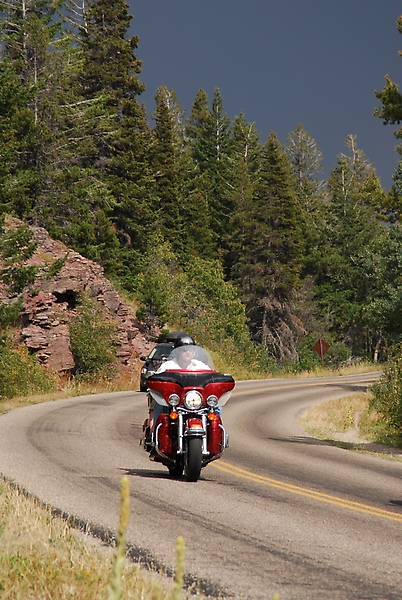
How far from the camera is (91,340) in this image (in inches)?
1188

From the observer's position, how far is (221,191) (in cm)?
7488

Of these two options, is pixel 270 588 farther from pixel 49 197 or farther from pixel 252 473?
pixel 49 197

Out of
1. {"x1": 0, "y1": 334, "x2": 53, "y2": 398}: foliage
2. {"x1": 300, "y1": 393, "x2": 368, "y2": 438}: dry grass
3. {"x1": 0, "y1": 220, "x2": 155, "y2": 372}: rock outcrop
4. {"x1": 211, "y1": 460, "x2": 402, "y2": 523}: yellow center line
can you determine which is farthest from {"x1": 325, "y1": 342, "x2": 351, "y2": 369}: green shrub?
{"x1": 211, "y1": 460, "x2": 402, "y2": 523}: yellow center line

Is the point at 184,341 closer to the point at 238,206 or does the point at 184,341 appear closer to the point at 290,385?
the point at 290,385

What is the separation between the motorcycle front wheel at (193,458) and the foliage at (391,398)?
894 centimetres

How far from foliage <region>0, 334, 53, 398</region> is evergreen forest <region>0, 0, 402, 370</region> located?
5.13 m

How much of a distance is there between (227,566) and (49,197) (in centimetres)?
3209

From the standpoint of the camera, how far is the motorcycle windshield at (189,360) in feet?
32.6

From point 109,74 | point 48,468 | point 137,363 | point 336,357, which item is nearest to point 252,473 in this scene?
point 48,468

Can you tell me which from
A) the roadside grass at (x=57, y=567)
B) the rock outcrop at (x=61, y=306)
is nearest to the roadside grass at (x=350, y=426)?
the roadside grass at (x=57, y=567)

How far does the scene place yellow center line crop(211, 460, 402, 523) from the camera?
27.1ft

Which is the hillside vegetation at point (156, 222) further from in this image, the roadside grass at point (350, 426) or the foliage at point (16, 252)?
the roadside grass at point (350, 426)

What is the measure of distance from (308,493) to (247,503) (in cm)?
133

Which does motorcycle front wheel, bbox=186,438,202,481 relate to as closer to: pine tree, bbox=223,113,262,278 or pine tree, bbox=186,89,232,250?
pine tree, bbox=223,113,262,278
